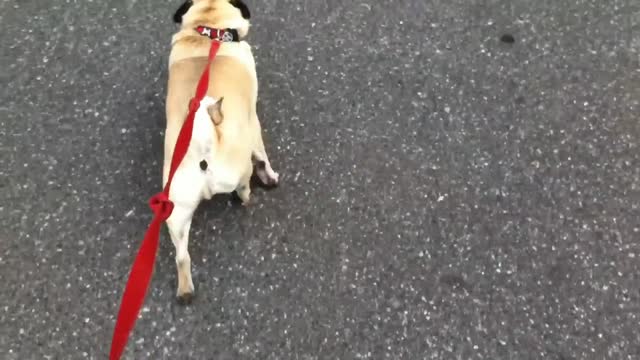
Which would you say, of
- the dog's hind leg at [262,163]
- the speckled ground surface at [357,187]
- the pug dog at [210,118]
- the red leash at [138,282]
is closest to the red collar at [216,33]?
the pug dog at [210,118]

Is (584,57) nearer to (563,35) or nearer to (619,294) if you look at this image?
(563,35)

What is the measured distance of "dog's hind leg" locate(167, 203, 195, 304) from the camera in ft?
5.60

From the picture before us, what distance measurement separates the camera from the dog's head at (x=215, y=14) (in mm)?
1921

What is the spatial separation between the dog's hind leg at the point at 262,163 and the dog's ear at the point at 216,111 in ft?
1.08

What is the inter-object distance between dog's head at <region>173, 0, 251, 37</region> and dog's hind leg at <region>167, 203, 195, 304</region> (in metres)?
0.58

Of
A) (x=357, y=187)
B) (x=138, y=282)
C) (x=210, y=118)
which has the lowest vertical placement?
(x=357, y=187)

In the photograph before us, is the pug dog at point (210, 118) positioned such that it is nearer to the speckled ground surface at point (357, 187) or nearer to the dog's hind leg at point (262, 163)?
the dog's hind leg at point (262, 163)

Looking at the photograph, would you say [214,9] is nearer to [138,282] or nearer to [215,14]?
[215,14]

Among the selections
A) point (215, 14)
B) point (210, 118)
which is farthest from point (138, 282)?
point (215, 14)

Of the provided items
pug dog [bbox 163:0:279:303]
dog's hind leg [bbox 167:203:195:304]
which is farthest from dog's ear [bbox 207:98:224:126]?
dog's hind leg [bbox 167:203:195:304]

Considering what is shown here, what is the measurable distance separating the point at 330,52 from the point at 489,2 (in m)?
0.69

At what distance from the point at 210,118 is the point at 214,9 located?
1.65 ft

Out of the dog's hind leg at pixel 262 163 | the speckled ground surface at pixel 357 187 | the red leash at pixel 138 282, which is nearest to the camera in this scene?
the red leash at pixel 138 282

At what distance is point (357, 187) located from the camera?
83.4 inches
